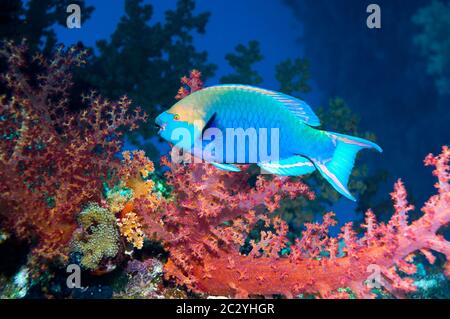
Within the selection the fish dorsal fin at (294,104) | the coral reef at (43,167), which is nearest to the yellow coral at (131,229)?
the coral reef at (43,167)

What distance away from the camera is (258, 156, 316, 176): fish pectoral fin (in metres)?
2.05

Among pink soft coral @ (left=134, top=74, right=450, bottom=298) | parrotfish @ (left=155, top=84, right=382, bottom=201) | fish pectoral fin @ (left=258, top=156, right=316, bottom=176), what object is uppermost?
parrotfish @ (left=155, top=84, right=382, bottom=201)

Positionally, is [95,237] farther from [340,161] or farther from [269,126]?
[340,161]

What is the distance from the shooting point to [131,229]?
306 cm

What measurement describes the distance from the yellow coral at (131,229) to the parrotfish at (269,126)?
1398mm

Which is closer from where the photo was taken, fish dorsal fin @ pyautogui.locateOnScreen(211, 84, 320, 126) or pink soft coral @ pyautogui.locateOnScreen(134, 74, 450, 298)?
fish dorsal fin @ pyautogui.locateOnScreen(211, 84, 320, 126)

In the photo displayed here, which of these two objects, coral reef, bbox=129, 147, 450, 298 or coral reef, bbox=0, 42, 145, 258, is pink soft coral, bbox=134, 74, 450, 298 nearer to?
coral reef, bbox=129, 147, 450, 298

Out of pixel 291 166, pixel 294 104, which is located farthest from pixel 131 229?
pixel 294 104

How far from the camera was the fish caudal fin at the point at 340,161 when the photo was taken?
6.81 feet

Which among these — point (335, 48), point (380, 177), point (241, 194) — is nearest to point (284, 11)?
point (335, 48)

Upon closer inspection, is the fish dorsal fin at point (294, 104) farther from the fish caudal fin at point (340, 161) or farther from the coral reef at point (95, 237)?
the coral reef at point (95, 237)

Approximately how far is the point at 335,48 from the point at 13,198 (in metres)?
21.5

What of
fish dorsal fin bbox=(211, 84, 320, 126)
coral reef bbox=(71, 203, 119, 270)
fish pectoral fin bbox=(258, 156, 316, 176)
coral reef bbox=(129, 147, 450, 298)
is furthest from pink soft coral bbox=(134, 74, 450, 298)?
fish dorsal fin bbox=(211, 84, 320, 126)
